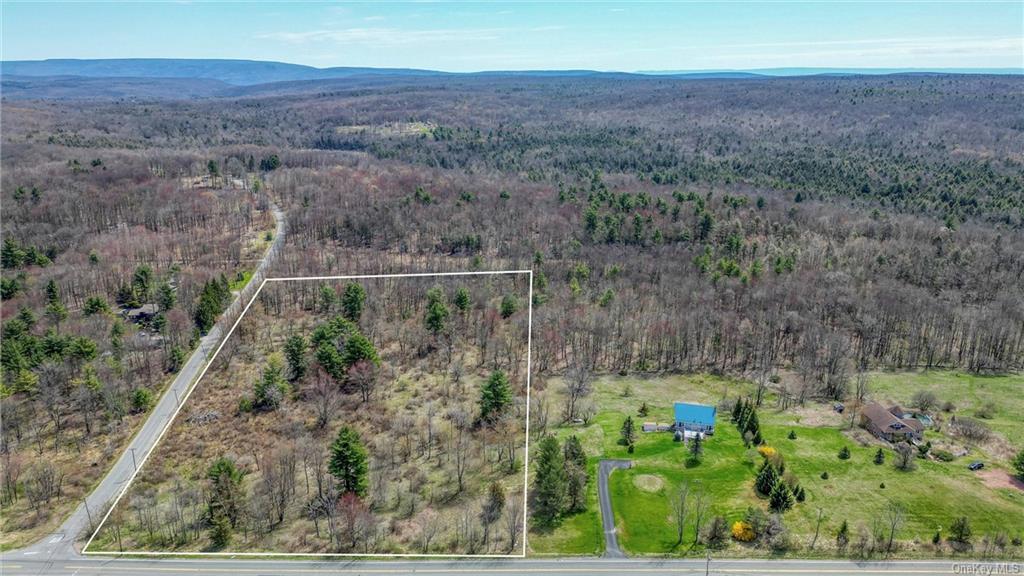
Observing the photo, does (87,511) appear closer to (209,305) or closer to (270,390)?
(270,390)

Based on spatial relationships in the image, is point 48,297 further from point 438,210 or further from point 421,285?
point 438,210

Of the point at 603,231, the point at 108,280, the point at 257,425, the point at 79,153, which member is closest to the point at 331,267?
the point at 108,280

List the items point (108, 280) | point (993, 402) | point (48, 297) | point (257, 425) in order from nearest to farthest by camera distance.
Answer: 1. point (257, 425)
2. point (993, 402)
3. point (48, 297)
4. point (108, 280)

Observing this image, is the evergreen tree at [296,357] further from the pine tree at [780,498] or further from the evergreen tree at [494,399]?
the pine tree at [780,498]

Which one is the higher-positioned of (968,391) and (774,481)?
(774,481)

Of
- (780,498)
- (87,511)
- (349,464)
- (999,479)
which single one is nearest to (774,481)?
(780,498)

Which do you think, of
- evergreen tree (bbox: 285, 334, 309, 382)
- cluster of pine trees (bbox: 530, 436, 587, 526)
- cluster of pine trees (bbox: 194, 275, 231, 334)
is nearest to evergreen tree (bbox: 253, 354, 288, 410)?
evergreen tree (bbox: 285, 334, 309, 382)

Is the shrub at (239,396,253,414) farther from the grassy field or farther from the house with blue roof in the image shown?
the house with blue roof
